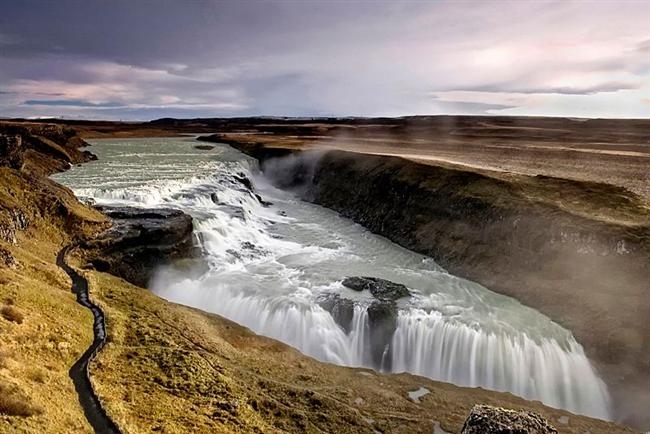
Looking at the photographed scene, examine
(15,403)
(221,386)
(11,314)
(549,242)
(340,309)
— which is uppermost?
(11,314)

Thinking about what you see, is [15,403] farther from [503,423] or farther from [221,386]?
[503,423]

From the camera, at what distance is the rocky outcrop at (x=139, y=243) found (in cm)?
2581

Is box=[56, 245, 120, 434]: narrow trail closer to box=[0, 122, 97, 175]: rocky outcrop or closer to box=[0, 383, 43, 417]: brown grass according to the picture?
box=[0, 383, 43, 417]: brown grass

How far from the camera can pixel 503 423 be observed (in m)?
11.1

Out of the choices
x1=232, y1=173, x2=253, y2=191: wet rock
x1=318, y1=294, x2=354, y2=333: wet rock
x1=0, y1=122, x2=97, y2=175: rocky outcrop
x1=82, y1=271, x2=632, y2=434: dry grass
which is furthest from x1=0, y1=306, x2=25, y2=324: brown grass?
x1=232, y1=173, x2=253, y2=191: wet rock

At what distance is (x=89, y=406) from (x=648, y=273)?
81.6ft

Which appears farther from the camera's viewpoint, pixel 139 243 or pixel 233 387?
pixel 139 243

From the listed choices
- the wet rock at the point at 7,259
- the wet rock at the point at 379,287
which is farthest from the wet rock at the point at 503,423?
the wet rock at the point at 7,259

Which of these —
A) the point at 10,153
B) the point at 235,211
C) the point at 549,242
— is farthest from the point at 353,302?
the point at 10,153

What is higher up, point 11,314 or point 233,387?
point 11,314

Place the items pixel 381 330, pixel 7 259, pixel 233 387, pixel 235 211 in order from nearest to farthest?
pixel 233 387 → pixel 7 259 → pixel 381 330 → pixel 235 211

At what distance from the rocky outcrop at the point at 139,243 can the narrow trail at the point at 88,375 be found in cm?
522

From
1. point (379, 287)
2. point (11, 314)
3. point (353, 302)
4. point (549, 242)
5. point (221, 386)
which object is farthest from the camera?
point (549, 242)

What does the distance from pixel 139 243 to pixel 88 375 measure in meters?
16.2
